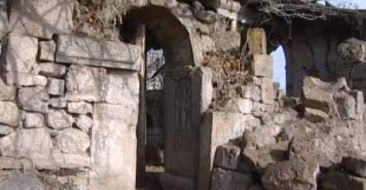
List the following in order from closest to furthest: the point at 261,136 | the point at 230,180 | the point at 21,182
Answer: the point at 21,182 < the point at 230,180 < the point at 261,136

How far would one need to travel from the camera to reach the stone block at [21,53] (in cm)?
452

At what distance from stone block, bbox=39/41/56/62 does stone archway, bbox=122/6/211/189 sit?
69.0 inches

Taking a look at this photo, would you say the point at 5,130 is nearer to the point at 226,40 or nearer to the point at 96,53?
the point at 96,53

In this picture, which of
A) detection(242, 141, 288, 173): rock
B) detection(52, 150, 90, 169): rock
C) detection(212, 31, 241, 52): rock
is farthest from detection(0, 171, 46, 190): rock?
detection(212, 31, 241, 52): rock

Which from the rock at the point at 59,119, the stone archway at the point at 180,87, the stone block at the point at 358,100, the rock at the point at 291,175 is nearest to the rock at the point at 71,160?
the rock at the point at 59,119

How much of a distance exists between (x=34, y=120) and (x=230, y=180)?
234 cm

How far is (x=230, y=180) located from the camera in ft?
18.5

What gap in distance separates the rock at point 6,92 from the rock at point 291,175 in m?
2.65

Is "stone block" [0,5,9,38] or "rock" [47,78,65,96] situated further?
"rock" [47,78,65,96]

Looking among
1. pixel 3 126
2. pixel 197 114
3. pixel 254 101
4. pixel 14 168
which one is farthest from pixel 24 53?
pixel 254 101

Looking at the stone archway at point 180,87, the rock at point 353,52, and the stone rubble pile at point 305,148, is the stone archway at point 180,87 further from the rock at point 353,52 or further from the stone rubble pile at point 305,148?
the rock at point 353,52

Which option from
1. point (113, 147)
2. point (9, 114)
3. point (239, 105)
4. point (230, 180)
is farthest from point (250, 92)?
point (9, 114)

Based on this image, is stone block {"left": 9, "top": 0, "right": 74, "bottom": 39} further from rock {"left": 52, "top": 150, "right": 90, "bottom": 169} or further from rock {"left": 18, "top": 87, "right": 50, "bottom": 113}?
rock {"left": 52, "top": 150, "right": 90, "bottom": 169}

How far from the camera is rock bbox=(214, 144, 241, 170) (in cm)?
564
